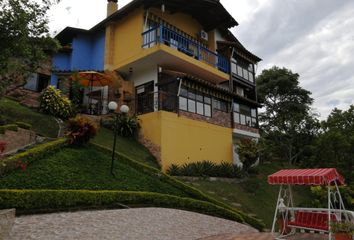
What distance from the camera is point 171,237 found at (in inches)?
358

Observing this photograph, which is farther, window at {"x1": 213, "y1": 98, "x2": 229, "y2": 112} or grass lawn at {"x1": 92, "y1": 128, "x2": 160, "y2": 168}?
window at {"x1": 213, "y1": 98, "x2": 229, "y2": 112}

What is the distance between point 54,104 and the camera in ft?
55.1

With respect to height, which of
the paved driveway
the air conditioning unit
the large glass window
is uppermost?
the air conditioning unit

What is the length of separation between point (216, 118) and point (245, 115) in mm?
4004

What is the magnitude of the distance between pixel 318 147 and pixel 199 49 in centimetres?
1115

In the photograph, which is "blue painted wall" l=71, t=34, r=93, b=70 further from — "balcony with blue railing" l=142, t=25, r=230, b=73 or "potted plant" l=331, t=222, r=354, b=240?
"potted plant" l=331, t=222, r=354, b=240

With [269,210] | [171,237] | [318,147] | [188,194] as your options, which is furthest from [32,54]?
[318,147]

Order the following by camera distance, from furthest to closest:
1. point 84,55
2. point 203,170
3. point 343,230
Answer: point 84,55 < point 203,170 < point 343,230

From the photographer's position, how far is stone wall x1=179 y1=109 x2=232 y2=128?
20.3 m

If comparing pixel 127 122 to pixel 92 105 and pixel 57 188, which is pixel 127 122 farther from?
pixel 57 188

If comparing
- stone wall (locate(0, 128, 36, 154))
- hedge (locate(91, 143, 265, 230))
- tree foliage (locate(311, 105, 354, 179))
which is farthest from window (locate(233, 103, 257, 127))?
stone wall (locate(0, 128, 36, 154))

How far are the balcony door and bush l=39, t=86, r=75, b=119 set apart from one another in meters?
4.69

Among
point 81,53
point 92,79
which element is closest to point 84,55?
point 81,53

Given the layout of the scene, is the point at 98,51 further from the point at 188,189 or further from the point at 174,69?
the point at 188,189
